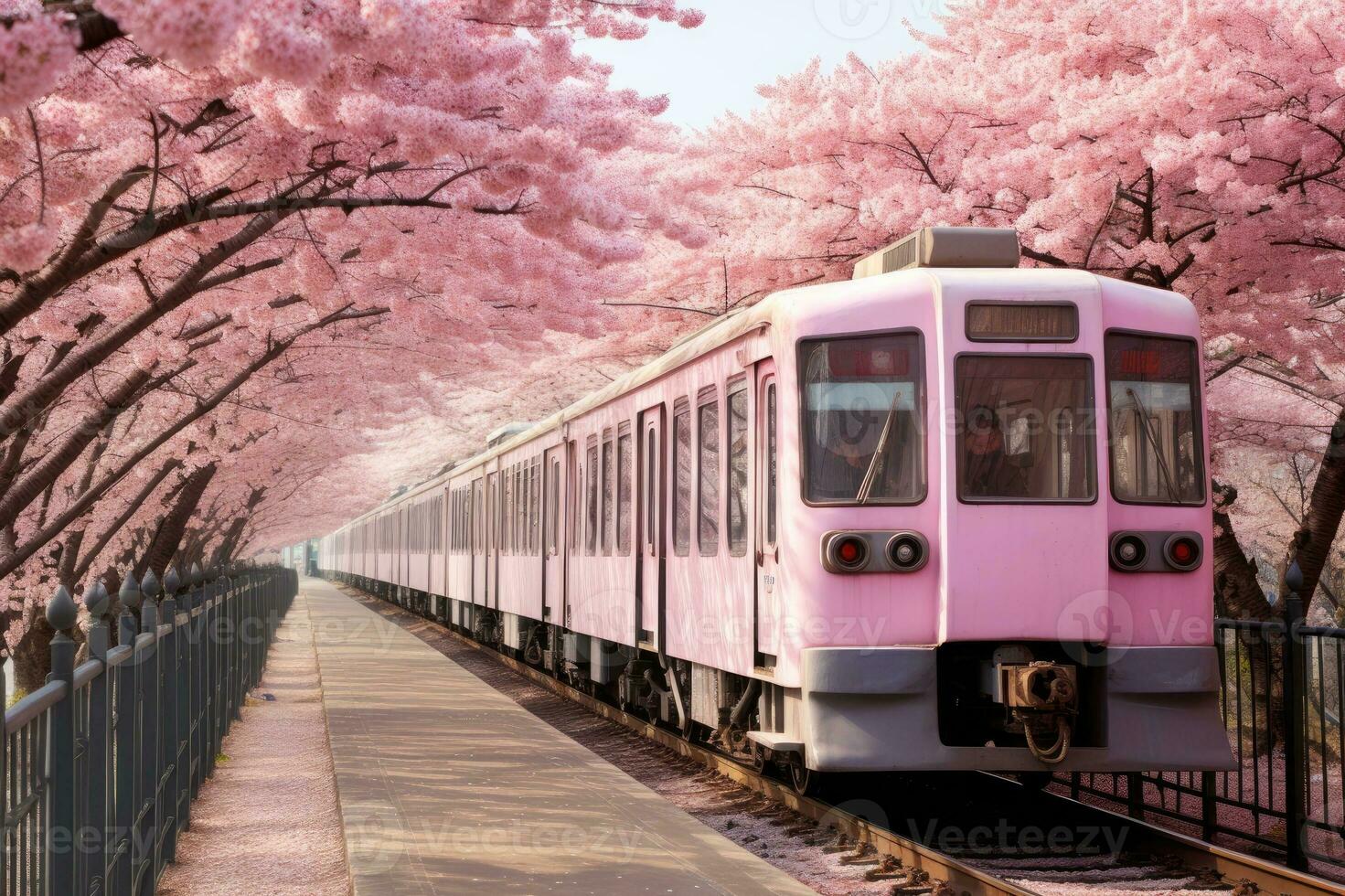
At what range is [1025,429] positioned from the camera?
26.2 feet

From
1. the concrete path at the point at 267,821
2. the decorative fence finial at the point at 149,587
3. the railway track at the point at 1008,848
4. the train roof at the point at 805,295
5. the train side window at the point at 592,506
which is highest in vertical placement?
the train roof at the point at 805,295

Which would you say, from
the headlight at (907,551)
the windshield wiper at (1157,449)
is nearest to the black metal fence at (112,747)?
the headlight at (907,551)

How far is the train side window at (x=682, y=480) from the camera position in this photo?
10516 mm

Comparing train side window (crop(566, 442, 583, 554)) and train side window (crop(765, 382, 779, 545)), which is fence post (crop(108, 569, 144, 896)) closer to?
train side window (crop(765, 382, 779, 545))

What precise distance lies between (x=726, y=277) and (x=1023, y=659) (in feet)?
36.1

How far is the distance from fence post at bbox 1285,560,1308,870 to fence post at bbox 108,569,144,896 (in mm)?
5315

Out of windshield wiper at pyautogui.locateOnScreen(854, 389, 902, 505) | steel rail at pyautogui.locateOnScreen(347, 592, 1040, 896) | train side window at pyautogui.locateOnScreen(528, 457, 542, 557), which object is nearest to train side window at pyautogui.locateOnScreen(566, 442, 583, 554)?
steel rail at pyautogui.locateOnScreen(347, 592, 1040, 896)

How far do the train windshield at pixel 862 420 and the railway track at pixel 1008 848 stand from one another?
1.71 metres

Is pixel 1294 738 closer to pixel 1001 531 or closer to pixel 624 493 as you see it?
pixel 1001 531

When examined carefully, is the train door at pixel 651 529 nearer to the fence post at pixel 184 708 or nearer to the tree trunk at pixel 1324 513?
the fence post at pixel 184 708

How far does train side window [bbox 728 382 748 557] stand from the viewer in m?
9.02

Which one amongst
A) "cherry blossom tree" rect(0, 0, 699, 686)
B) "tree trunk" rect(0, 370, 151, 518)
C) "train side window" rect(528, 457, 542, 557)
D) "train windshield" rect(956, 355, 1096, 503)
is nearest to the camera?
"cherry blossom tree" rect(0, 0, 699, 686)

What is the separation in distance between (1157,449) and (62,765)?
18.6 ft

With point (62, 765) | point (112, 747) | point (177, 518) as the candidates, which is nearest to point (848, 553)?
point (112, 747)
